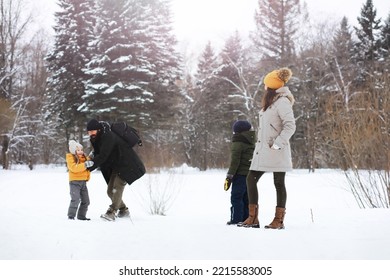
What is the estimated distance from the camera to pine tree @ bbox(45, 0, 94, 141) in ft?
68.9

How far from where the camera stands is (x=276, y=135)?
4.16 m

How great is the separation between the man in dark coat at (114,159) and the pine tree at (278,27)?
17.7m

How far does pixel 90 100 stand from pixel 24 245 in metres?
16.9

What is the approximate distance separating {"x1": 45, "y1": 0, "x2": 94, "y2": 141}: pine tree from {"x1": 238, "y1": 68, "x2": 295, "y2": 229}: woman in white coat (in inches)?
687

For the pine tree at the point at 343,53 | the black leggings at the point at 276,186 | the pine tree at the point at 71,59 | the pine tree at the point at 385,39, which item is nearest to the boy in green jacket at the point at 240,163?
the black leggings at the point at 276,186

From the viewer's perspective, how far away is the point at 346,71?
20.0 meters

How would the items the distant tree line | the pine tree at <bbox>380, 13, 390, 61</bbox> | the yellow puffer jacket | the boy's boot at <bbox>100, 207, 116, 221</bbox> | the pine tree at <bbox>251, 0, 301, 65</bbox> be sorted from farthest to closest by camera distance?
1. the pine tree at <bbox>251, 0, 301, 65</bbox>
2. the distant tree line
3. the pine tree at <bbox>380, 13, 390, 61</bbox>
4. the yellow puffer jacket
5. the boy's boot at <bbox>100, 207, 116, 221</bbox>

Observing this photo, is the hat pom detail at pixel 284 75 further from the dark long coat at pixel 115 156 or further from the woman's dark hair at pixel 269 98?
the dark long coat at pixel 115 156

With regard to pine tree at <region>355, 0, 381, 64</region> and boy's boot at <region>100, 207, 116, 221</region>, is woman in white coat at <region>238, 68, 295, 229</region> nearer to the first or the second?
boy's boot at <region>100, 207, 116, 221</region>

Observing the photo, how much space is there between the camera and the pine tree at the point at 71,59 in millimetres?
21000

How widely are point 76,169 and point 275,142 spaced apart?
2.76m

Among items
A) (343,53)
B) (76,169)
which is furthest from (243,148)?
(343,53)

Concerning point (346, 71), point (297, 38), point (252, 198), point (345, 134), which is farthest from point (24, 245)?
point (297, 38)

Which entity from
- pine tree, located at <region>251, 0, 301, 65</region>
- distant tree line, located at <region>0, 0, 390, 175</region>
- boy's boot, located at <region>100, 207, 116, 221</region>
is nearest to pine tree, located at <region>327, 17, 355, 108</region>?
distant tree line, located at <region>0, 0, 390, 175</region>
